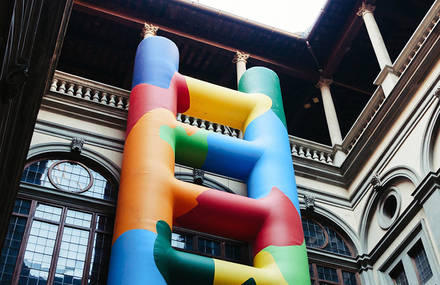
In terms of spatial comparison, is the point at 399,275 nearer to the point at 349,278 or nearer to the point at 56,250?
the point at 349,278

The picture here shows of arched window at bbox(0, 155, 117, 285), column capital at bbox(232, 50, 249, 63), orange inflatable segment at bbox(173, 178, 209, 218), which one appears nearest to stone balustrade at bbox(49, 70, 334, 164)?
arched window at bbox(0, 155, 117, 285)

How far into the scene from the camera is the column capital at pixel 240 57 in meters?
19.7

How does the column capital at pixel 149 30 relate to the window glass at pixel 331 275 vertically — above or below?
above

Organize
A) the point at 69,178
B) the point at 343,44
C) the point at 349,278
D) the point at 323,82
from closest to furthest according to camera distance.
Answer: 1. the point at 69,178
2. the point at 349,278
3. the point at 343,44
4. the point at 323,82

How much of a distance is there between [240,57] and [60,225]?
9149 millimetres

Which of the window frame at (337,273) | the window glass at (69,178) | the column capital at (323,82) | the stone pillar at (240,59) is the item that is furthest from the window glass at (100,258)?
the column capital at (323,82)

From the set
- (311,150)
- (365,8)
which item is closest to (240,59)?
(311,150)

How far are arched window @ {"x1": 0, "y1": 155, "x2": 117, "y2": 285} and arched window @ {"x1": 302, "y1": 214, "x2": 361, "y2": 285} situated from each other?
4.76m

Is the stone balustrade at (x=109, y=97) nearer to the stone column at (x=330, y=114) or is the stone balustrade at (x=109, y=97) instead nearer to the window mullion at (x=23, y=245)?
the stone column at (x=330, y=114)

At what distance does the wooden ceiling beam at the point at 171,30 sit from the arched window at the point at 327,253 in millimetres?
6457

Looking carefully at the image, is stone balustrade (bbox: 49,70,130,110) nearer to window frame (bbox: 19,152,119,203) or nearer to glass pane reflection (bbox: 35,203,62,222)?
window frame (bbox: 19,152,119,203)

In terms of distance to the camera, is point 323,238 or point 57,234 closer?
point 57,234

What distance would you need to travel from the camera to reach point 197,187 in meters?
12.3

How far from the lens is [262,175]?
13234 mm
